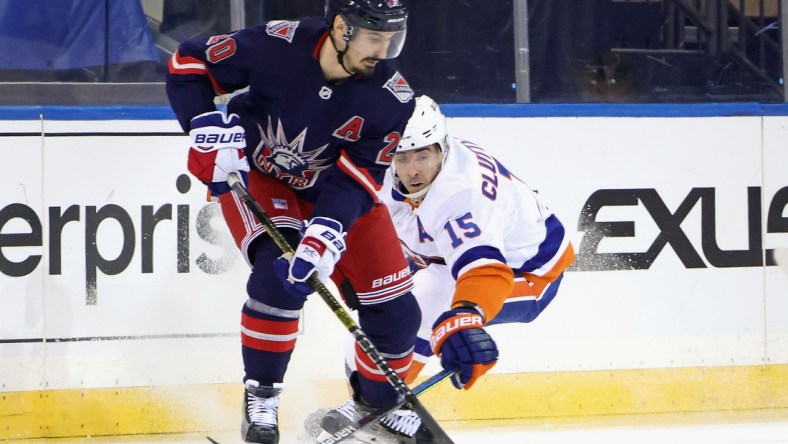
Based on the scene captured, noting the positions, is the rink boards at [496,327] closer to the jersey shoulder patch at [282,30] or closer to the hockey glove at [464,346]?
the jersey shoulder patch at [282,30]

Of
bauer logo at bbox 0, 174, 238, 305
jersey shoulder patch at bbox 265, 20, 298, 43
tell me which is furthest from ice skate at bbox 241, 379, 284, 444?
bauer logo at bbox 0, 174, 238, 305

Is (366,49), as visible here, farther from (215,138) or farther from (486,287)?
(486,287)

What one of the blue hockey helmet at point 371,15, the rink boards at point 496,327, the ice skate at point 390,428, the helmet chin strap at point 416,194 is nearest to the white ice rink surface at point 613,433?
the rink boards at point 496,327

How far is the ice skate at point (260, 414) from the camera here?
9.05 ft

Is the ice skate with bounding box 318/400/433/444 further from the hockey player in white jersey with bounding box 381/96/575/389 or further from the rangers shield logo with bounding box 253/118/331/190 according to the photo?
the rangers shield logo with bounding box 253/118/331/190

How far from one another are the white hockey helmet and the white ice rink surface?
3.33 ft

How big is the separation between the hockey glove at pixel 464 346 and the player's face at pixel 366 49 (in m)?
0.62

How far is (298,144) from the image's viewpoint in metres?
2.82

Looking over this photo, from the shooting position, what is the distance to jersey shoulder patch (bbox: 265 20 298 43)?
2.79 meters

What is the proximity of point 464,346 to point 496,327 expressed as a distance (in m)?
1.32

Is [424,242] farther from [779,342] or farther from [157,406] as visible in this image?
[779,342]

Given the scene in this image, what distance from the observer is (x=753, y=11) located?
14.2ft

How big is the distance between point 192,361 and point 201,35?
1130 mm

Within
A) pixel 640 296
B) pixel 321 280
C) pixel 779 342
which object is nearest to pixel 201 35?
pixel 321 280
